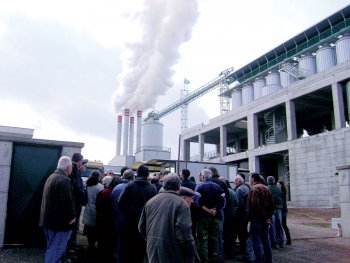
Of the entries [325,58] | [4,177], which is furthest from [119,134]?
[4,177]

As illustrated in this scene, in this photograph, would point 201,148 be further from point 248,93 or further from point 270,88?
point 270,88

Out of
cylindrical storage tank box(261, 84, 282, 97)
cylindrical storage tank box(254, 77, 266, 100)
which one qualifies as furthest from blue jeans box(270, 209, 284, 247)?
cylindrical storage tank box(254, 77, 266, 100)

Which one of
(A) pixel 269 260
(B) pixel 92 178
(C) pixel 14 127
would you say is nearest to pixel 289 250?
(A) pixel 269 260

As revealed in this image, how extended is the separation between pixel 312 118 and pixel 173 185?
36468mm

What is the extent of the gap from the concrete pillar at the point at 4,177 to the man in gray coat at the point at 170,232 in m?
4.75

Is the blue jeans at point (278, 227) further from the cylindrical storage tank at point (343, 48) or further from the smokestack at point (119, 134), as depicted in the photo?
the smokestack at point (119, 134)

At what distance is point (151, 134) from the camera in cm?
4828

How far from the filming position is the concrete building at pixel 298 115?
984 inches

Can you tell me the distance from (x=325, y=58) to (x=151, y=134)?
1040 inches

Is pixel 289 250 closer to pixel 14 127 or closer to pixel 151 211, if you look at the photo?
pixel 151 211

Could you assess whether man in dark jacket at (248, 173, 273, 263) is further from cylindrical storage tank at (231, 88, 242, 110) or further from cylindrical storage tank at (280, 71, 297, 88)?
Result: cylindrical storage tank at (231, 88, 242, 110)

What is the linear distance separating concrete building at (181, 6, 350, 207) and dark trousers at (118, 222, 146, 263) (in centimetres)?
2217

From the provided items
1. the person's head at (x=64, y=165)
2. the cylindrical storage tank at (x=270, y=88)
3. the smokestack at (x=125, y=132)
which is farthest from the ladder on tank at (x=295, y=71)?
the person's head at (x=64, y=165)

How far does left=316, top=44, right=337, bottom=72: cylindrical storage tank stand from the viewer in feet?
106
